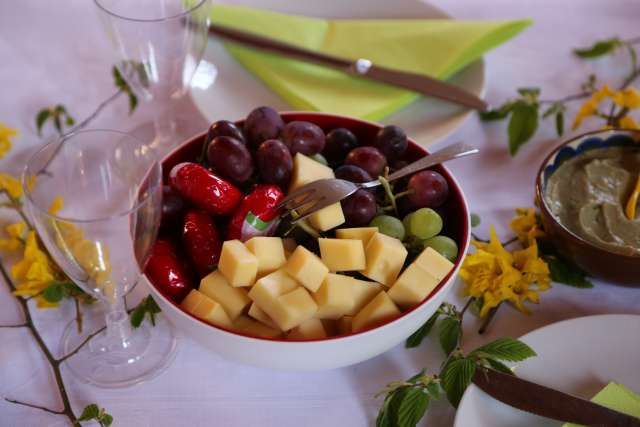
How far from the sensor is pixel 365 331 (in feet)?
1.96

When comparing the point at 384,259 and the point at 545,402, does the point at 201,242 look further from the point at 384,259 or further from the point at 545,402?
the point at 545,402

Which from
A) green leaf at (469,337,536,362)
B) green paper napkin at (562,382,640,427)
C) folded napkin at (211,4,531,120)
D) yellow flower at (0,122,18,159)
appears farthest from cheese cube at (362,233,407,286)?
yellow flower at (0,122,18,159)

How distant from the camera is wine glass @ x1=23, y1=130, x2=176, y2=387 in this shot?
60 cm

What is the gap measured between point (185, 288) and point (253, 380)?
121 millimetres

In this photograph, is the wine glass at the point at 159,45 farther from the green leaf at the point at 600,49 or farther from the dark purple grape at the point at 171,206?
the green leaf at the point at 600,49

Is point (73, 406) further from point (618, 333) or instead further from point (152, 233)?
point (618, 333)

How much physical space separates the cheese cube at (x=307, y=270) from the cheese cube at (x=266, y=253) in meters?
0.02

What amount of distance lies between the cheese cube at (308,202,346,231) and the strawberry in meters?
0.10

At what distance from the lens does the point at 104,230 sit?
59 cm

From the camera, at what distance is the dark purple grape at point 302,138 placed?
74cm

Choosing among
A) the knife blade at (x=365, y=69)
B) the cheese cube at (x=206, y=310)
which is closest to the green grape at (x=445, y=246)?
the cheese cube at (x=206, y=310)

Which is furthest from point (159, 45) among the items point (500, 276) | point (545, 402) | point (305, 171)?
point (545, 402)

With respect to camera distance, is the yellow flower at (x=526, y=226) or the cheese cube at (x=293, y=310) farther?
the yellow flower at (x=526, y=226)

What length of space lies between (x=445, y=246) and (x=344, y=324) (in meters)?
0.12
